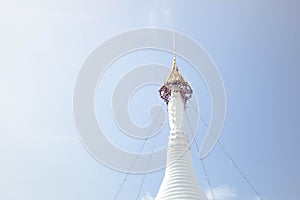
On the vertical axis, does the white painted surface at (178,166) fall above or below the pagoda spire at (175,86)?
below

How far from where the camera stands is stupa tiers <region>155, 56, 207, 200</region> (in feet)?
99.0

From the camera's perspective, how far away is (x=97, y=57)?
87.5 feet

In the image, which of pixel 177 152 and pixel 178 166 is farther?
pixel 177 152

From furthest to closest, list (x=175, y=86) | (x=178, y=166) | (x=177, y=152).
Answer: (x=175, y=86), (x=177, y=152), (x=178, y=166)

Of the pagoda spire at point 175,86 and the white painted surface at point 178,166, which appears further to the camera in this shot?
the pagoda spire at point 175,86

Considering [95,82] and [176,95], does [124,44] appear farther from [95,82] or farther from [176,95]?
[176,95]

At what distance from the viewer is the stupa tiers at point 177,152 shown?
30188mm

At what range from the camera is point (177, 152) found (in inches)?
1315

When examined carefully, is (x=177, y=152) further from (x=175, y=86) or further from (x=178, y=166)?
(x=175, y=86)

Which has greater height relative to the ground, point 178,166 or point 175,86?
point 175,86

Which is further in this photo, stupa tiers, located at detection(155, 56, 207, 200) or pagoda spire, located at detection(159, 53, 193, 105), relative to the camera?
pagoda spire, located at detection(159, 53, 193, 105)

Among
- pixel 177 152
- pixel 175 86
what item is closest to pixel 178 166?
pixel 177 152

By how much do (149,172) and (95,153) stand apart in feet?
16.6

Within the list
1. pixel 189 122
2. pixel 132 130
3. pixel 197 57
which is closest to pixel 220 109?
pixel 197 57
